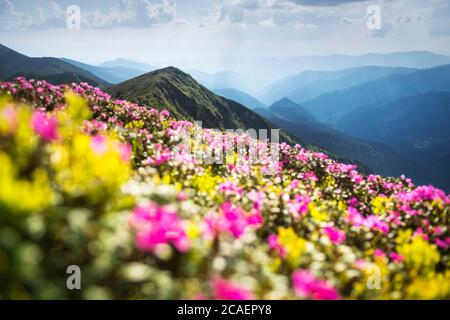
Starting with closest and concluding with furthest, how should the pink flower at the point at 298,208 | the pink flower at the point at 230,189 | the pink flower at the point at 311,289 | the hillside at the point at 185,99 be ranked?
1. the pink flower at the point at 311,289
2. the pink flower at the point at 298,208
3. the pink flower at the point at 230,189
4. the hillside at the point at 185,99

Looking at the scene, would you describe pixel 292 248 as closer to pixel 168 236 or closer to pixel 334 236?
pixel 334 236

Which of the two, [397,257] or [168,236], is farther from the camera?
[397,257]

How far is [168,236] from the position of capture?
3.08m

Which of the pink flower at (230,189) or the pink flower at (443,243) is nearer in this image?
the pink flower at (443,243)

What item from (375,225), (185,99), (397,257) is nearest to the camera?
(397,257)

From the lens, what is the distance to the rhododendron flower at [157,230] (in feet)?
9.81

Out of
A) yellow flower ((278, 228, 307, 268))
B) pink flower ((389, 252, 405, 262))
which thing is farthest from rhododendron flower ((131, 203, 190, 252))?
pink flower ((389, 252, 405, 262))

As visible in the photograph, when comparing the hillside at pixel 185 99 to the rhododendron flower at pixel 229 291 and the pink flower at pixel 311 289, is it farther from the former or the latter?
the rhododendron flower at pixel 229 291

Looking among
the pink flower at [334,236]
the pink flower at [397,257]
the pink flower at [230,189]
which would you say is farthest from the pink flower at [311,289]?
the pink flower at [230,189]

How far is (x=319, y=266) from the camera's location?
4.34 m

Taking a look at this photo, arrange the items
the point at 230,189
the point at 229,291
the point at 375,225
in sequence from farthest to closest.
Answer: the point at 230,189 → the point at 375,225 → the point at 229,291

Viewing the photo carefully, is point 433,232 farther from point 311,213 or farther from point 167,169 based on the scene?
point 167,169

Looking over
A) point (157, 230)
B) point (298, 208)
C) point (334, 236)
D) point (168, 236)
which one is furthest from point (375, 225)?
point (157, 230)

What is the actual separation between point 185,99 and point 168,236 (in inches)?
6346
